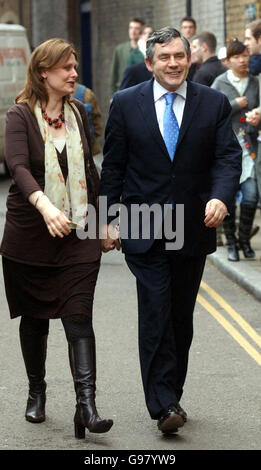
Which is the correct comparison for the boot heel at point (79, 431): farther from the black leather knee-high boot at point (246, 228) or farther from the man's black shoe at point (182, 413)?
the black leather knee-high boot at point (246, 228)

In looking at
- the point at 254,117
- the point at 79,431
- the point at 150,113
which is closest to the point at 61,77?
the point at 150,113

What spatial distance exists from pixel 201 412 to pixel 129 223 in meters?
1.10

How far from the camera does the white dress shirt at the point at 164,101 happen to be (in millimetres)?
5953

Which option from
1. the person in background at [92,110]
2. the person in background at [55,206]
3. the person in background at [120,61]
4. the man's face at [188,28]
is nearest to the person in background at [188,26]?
the man's face at [188,28]

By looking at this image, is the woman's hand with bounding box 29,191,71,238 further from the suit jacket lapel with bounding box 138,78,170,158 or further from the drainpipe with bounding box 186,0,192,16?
the drainpipe with bounding box 186,0,192,16

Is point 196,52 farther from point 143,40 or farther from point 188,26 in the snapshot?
point 143,40

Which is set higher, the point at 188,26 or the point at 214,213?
the point at 214,213

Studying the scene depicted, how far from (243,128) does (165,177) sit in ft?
18.7

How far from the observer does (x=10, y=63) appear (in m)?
18.7

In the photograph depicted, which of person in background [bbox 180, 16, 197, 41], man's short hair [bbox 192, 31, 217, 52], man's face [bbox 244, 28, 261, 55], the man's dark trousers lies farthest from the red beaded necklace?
person in background [bbox 180, 16, 197, 41]

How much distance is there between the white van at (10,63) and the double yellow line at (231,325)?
855 centimetres

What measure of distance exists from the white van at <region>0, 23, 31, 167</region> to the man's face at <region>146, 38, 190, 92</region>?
12736mm

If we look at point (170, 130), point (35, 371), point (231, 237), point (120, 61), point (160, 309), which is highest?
point (170, 130)
